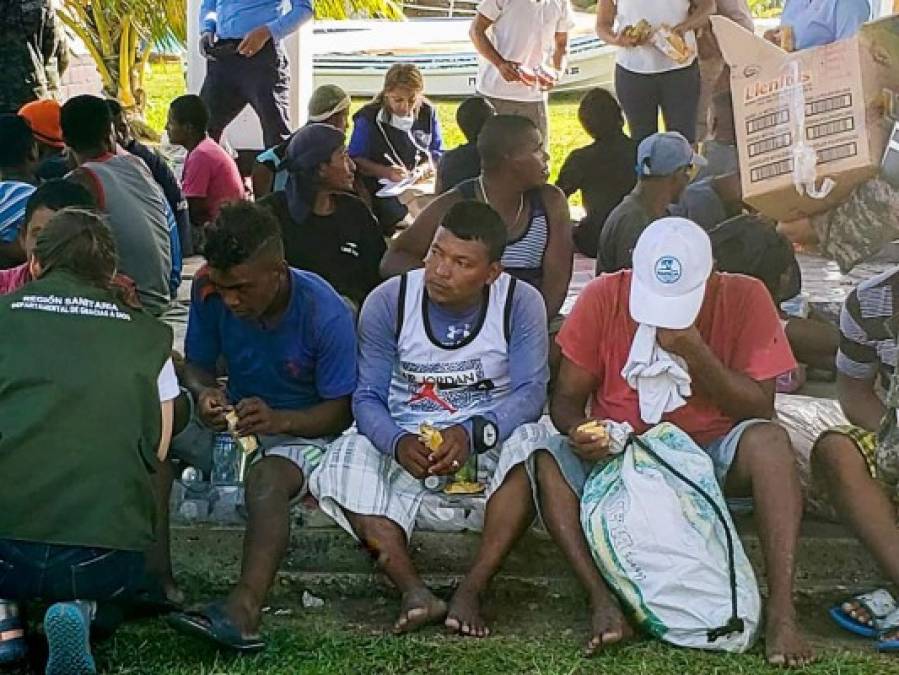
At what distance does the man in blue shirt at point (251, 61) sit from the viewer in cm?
844

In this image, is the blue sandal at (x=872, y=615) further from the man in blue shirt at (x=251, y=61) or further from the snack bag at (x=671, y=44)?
the man in blue shirt at (x=251, y=61)

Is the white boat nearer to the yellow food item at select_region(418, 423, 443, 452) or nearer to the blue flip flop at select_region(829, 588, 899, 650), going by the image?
the yellow food item at select_region(418, 423, 443, 452)

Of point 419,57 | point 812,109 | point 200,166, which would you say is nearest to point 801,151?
point 812,109

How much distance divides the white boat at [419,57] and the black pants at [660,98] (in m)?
9.75

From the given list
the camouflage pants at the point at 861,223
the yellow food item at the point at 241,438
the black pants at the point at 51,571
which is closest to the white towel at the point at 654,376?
the yellow food item at the point at 241,438

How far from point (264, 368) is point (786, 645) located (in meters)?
1.78

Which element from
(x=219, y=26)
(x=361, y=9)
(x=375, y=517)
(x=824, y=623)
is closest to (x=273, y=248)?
(x=375, y=517)

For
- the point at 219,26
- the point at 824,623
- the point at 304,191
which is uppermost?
the point at 219,26

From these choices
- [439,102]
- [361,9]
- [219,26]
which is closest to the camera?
[219,26]

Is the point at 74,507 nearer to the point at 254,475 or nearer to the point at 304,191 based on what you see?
the point at 254,475

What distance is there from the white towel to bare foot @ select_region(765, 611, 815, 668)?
678mm

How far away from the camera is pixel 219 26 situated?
8.56m

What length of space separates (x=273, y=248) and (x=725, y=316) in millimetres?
1363

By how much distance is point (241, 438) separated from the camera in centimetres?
443
